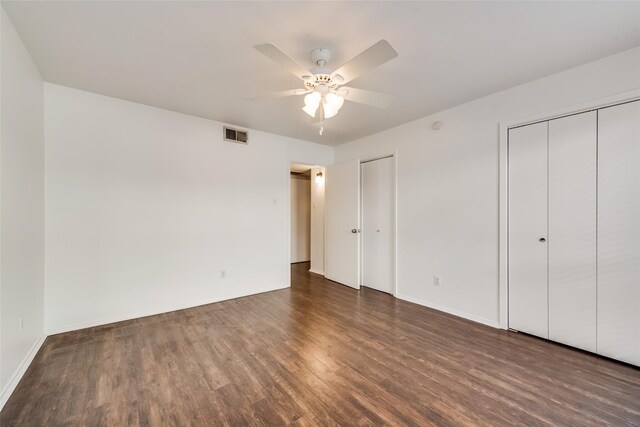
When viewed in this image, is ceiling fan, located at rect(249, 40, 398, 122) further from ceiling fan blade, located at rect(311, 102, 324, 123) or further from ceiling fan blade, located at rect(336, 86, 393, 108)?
ceiling fan blade, located at rect(311, 102, 324, 123)

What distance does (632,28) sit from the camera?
5.74ft

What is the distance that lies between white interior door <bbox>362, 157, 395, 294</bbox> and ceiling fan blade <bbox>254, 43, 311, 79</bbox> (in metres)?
2.44

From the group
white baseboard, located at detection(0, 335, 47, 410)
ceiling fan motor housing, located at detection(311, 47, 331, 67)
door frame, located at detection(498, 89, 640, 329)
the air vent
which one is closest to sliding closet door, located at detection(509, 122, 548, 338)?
door frame, located at detection(498, 89, 640, 329)

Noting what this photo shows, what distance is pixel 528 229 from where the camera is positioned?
98.5 inches

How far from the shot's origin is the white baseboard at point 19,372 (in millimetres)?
1622

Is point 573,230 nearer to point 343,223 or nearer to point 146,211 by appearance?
point 343,223

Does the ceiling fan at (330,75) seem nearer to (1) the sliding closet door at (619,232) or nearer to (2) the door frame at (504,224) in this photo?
(2) the door frame at (504,224)

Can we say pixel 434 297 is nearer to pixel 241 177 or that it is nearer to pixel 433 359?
pixel 433 359

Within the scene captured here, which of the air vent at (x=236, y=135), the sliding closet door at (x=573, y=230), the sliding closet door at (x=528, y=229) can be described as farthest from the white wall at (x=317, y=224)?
the sliding closet door at (x=573, y=230)

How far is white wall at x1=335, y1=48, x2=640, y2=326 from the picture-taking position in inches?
90.4

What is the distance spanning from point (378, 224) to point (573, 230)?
2.23 metres

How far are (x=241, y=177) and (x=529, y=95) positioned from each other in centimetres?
352

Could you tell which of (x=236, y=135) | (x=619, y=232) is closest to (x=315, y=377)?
(x=619, y=232)

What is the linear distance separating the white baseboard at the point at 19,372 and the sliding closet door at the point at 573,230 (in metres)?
4.30
